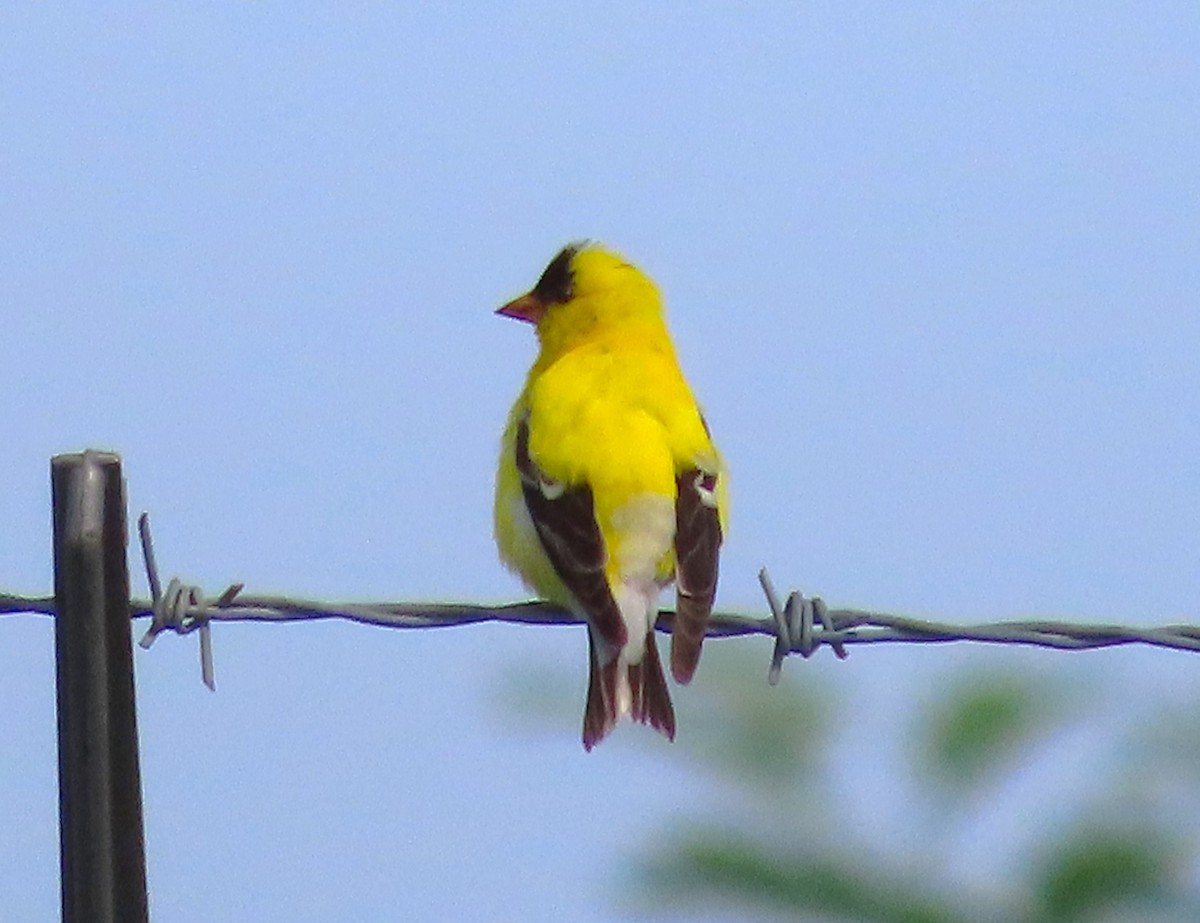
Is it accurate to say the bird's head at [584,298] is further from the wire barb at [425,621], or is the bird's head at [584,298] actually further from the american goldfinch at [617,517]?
the wire barb at [425,621]

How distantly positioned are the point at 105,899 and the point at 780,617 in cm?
124

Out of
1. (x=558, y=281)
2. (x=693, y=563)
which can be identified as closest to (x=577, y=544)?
(x=693, y=563)

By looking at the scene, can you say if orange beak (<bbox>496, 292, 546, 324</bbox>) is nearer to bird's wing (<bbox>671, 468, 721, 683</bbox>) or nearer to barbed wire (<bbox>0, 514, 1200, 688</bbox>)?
bird's wing (<bbox>671, 468, 721, 683</bbox>)

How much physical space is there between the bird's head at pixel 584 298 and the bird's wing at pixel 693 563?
1.29 metres

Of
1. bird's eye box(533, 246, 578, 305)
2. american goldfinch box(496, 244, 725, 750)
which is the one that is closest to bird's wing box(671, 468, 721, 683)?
american goldfinch box(496, 244, 725, 750)

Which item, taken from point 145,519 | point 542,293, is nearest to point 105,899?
point 145,519

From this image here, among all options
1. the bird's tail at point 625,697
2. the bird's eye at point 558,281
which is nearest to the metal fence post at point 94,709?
the bird's tail at point 625,697

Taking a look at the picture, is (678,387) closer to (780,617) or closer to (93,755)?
(780,617)

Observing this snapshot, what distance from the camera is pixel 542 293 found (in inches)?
223

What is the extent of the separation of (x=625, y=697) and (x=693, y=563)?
34 cm

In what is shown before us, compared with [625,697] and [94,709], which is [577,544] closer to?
[625,697]

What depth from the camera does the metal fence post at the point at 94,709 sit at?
2.36 meters

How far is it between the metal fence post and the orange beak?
3.30 meters

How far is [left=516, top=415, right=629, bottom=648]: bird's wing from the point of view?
395 cm
